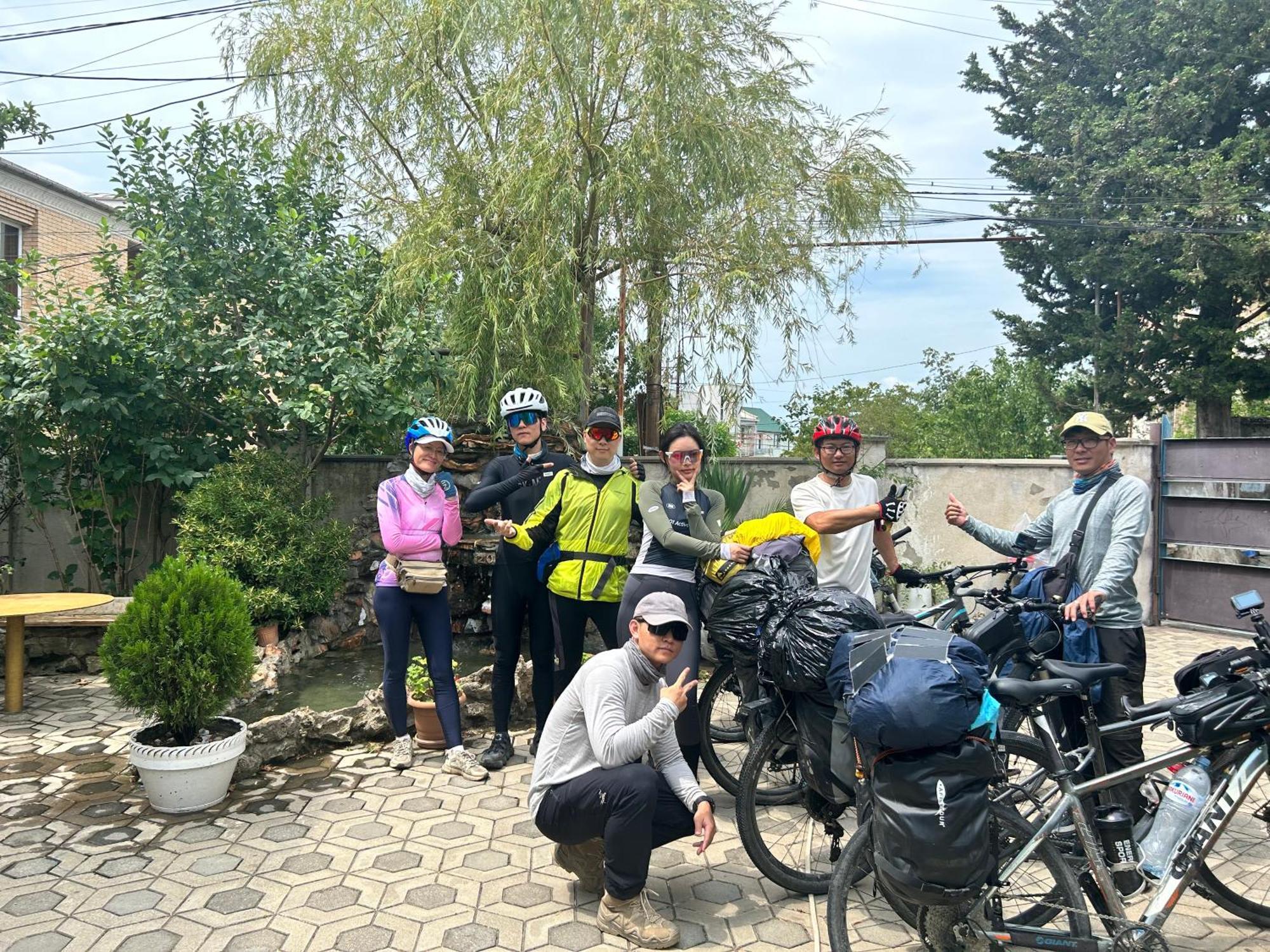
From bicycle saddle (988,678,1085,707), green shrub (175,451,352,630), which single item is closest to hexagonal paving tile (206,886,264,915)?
bicycle saddle (988,678,1085,707)

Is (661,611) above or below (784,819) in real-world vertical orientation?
above

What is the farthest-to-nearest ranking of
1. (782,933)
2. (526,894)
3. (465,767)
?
(465,767) < (526,894) < (782,933)

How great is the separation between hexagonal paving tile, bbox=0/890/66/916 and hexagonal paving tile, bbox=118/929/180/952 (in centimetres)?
45

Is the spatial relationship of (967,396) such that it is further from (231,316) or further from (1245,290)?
(231,316)

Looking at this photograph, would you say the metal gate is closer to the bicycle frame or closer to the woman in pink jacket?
the bicycle frame

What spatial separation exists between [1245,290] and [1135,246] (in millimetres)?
1960

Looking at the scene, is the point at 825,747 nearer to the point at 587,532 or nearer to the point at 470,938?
the point at 470,938

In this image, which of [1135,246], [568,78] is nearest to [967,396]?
[1135,246]

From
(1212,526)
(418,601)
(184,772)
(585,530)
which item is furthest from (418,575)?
(1212,526)

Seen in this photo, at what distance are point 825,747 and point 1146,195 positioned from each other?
16701mm

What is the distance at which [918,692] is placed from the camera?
2209 mm

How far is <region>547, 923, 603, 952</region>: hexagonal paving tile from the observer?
2844 mm

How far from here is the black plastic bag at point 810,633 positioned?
9.45ft

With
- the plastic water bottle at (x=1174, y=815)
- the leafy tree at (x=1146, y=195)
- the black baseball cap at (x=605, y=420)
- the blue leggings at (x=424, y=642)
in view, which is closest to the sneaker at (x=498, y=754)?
the blue leggings at (x=424, y=642)
